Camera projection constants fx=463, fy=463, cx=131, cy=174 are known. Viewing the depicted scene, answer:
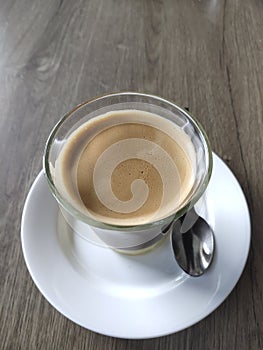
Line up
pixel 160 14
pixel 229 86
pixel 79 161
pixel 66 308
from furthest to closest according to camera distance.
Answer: pixel 160 14
pixel 229 86
pixel 79 161
pixel 66 308

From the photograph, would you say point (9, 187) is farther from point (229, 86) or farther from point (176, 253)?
point (229, 86)

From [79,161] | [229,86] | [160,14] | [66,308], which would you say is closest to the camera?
[66,308]

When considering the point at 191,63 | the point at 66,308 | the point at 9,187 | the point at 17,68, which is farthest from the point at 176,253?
the point at 17,68

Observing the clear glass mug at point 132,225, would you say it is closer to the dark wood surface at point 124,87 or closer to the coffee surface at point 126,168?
the coffee surface at point 126,168

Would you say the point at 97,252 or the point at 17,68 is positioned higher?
the point at 17,68

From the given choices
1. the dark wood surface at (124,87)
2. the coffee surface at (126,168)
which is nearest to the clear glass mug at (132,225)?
the coffee surface at (126,168)

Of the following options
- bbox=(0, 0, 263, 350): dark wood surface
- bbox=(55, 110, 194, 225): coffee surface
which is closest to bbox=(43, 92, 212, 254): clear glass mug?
bbox=(55, 110, 194, 225): coffee surface

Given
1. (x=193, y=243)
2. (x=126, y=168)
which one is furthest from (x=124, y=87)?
(x=193, y=243)
